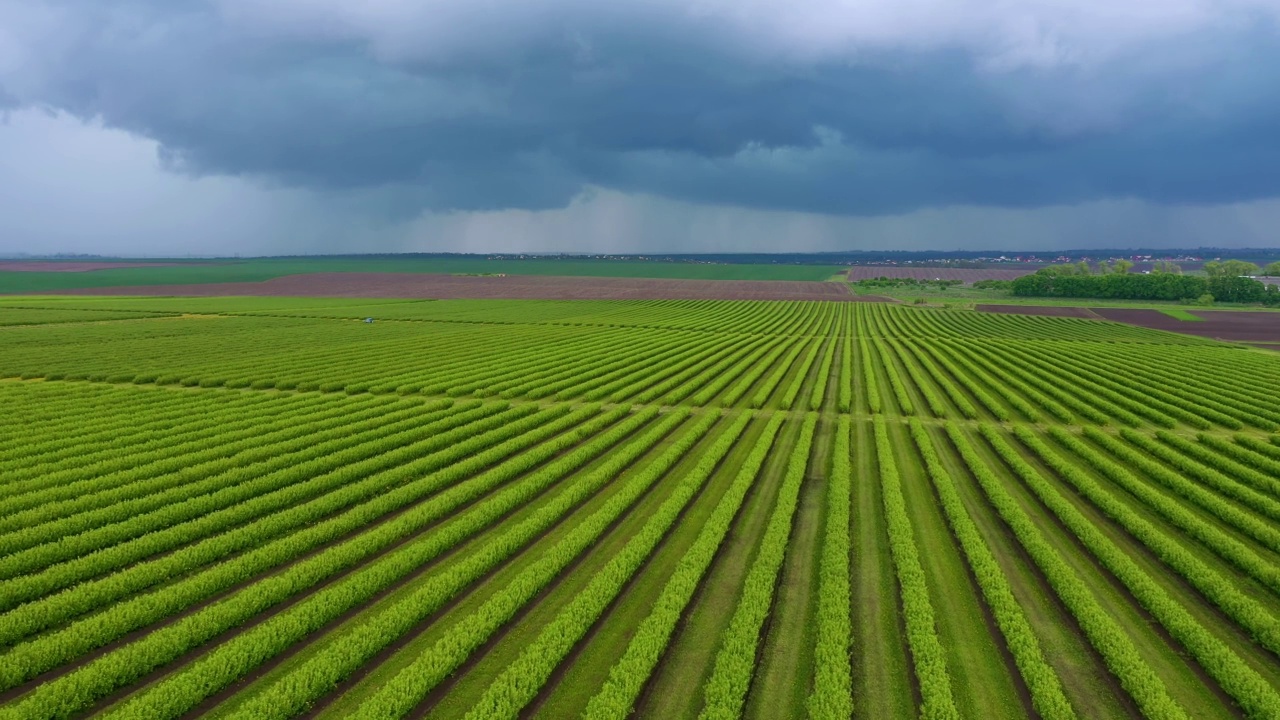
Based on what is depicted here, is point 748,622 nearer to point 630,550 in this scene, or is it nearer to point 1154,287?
point 630,550

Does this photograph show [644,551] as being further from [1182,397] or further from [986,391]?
[1182,397]

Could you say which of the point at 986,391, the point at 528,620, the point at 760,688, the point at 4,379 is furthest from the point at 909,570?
the point at 4,379

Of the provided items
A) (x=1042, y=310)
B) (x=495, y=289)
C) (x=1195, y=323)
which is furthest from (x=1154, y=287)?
(x=495, y=289)

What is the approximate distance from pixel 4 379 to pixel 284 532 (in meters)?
39.3

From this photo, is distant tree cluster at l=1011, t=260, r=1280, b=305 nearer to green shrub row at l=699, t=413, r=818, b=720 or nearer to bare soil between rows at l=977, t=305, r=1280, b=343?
bare soil between rows at l=977, t=305, r=1280, b=343

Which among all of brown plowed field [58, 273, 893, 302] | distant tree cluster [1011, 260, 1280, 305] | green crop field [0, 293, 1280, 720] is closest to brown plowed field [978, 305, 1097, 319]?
brown plowed field [58, 273, 893, 302]

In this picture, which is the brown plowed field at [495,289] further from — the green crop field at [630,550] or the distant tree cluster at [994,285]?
the green crop field at [630,550]

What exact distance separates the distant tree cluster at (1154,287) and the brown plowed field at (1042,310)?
30232 millimetres

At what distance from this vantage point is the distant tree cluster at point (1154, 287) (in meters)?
115

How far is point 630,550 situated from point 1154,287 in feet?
520

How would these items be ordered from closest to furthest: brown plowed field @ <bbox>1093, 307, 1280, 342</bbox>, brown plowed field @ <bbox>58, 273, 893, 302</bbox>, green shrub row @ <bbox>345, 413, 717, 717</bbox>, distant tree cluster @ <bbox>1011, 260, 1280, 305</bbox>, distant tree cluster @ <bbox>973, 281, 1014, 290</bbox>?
1. green shrub row @ <bbox>345, 413, 717, 717</bbox>
2. brown plowed field @ <bbox>1093, 307, 1280, 342</bbox>
3. distant tree cluster @ <bbox>1011, 260, 1280, 305</bbox>
4. brown plowed field @ <bbox>58, 273, 893, 302</bbox>
5. distant tree cluster @ <bbox>973, 281, 1014, 290</bbox>

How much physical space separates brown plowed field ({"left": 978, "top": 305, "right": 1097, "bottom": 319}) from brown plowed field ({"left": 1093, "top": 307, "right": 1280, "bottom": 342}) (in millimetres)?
2531

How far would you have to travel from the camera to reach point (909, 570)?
15.0m

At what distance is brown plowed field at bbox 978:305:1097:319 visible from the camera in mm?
96312
